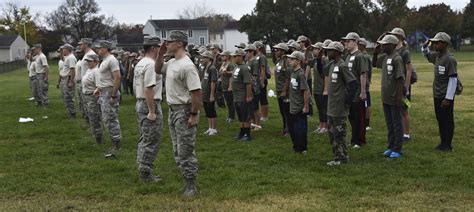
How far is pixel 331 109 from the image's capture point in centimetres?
806

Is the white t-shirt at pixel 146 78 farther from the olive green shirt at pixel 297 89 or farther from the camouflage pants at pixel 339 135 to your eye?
the camouflage pants at pixel 339 135

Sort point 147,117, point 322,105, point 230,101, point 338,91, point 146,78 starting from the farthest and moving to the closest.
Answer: point 230,101 < point 322,105 < point 338,91 < point 147,117 < point 146,78

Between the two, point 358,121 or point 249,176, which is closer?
point 249,176

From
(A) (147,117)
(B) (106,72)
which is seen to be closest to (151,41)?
(A) (147,117)

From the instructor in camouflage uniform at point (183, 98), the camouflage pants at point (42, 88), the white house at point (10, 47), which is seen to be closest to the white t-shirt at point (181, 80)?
the instructor in camouflage uniform at point (183, 98)

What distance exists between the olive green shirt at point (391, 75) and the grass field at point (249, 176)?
3.29 feet

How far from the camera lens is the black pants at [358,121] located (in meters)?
9.55

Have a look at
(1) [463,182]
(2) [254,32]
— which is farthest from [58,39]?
(1) [463,182]

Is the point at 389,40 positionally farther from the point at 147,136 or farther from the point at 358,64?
the point at 147,136

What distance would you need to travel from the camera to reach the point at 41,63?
1648cm

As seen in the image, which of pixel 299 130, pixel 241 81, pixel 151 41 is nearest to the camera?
pixel 151 41

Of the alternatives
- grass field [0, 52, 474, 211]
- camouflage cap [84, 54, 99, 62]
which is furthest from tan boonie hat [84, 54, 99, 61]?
grass field [0, 52, 474, 211]

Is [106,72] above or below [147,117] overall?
above

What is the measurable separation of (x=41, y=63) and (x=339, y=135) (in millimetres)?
11555
